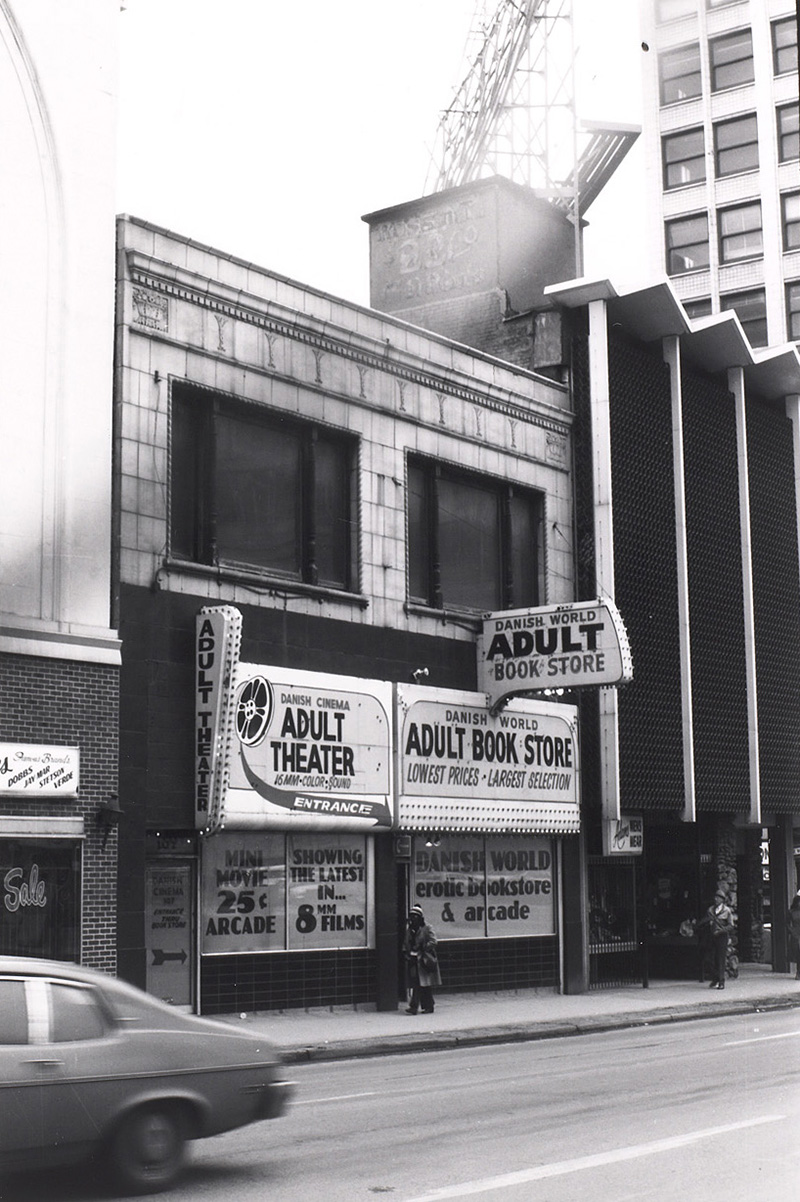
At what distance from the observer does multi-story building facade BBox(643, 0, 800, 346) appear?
185 ft

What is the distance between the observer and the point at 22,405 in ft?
62.0

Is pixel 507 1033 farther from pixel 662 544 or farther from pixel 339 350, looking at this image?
pixel 662 544

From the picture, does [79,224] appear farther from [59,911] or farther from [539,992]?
[539,992]

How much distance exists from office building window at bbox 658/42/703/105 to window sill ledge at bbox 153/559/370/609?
4017 centimetres

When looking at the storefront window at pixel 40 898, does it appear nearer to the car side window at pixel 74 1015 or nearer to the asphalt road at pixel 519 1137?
the asphalt road at pixel 519 1137

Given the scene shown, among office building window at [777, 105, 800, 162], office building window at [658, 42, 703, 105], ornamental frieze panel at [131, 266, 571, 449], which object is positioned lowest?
ornamental frieze panel at [131, 266, 571, 449]

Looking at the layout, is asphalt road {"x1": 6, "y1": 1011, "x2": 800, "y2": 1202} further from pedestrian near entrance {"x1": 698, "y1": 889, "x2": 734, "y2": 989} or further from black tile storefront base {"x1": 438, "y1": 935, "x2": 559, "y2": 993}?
pedestrian near entrance {"x1": 698, "y1": 889, "x2": 734, "y2": 989}

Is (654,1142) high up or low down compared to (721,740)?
down

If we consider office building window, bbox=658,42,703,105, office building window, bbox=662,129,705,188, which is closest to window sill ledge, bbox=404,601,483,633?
office building window, bbox=658,42,703,105

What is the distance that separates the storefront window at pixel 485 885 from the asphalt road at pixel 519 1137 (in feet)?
24.5

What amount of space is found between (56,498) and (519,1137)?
1065cm

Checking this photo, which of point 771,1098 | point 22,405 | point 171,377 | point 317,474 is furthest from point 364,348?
point 771,1098

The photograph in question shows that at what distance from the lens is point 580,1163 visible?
10.1 metres

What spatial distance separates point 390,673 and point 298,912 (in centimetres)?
423
